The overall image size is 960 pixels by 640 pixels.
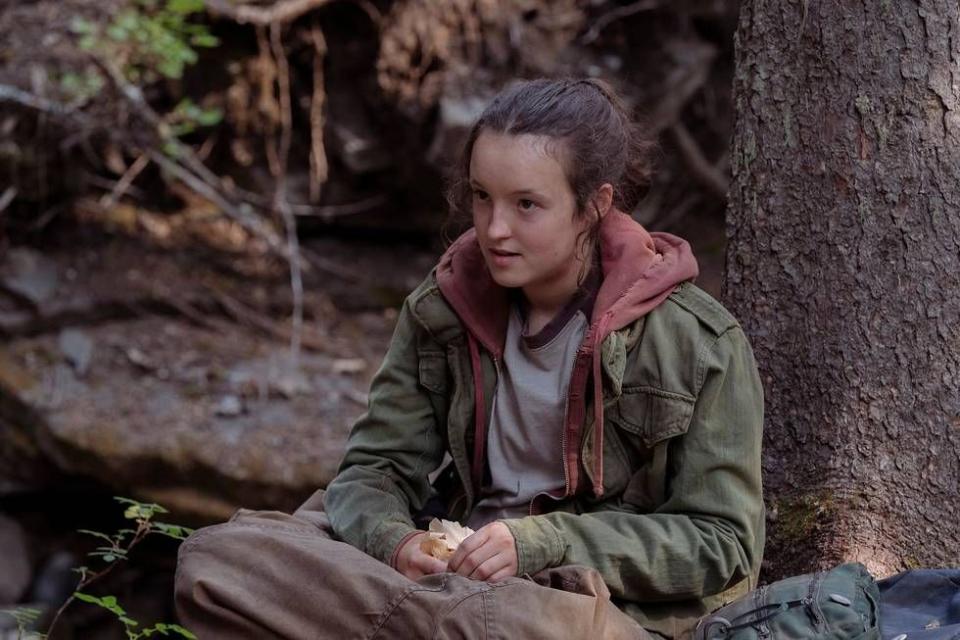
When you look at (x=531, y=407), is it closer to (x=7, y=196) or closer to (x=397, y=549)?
(x=397, y=549)

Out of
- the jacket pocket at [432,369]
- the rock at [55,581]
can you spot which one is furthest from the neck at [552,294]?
the rock at [55,581]

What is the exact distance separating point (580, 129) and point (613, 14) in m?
4.03

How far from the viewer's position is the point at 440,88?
236 inches

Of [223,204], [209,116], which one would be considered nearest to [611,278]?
[209,116]

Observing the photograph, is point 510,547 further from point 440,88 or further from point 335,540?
point 440,88

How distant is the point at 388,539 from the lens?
8.30 ft

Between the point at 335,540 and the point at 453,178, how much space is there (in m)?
0.84

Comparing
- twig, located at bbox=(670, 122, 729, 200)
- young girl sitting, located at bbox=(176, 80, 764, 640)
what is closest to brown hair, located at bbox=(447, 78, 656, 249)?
young girl sitting, located at bbox=(176, 80, 764, 640)

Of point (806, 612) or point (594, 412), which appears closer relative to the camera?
point (806, 612)

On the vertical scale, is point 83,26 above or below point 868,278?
above

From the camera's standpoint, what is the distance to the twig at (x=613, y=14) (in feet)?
20.5

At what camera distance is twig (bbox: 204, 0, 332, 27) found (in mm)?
5902

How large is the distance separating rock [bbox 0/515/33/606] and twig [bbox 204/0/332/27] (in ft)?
8.57

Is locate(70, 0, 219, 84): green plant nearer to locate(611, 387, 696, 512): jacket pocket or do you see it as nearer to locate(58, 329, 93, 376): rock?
locate(58, 329, 93, 376): rock
